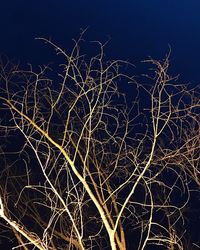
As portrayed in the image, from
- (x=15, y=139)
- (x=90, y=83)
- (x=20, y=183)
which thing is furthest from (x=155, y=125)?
(x=15, y=139)

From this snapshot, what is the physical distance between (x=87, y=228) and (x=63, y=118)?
2807 millimetres

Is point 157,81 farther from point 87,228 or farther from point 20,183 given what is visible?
point 87,228

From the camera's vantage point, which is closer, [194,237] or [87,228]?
[87,228]

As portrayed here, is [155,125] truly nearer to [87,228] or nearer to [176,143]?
[176,143]

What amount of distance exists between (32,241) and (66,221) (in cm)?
400

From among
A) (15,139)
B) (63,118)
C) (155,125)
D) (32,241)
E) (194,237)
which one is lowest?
(194,237)

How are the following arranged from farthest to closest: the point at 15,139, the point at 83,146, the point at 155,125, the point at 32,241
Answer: the point at 15,139 < the point at 83,146 < the point at 155,125 < the point at 32,241

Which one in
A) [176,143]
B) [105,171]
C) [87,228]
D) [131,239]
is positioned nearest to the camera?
[176,143]

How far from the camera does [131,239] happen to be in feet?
43.4

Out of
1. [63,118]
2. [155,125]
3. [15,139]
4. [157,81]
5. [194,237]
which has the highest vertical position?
[157,81]

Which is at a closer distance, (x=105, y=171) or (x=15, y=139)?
(x=105, y=171)

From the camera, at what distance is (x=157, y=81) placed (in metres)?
4.77

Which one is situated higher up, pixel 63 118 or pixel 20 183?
pixel 63 118

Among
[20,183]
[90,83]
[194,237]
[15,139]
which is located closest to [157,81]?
[90,83]
